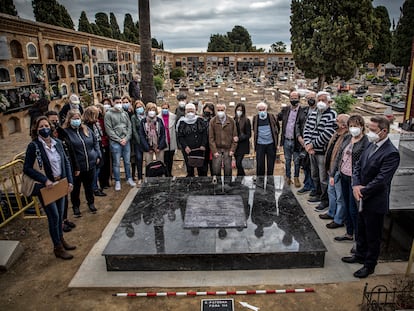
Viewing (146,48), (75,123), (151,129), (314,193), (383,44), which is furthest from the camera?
(383,44)

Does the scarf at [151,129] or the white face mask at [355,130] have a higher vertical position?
the white face mask at [355,130]

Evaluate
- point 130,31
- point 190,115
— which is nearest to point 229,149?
point 190,115

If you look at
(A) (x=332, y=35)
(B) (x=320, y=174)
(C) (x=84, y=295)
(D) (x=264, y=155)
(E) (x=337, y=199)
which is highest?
(A) (x=332, y=35)

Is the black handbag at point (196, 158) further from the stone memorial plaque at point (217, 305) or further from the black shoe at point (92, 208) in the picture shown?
the stone memorial plaque at point (217, 305)

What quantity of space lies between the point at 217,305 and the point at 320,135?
3.61 meters

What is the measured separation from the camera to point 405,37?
31.9 metres

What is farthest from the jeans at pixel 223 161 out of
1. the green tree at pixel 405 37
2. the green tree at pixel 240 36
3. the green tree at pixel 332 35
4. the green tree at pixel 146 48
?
the green tree at pixel 240 36

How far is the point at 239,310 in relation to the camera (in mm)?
3584

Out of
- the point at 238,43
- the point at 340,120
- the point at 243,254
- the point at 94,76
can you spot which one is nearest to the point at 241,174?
the point at 340,120

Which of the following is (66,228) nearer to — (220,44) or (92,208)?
(92,208)

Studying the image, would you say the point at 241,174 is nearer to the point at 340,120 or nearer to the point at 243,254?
the point at 340,120

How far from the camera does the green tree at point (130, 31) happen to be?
37.8 meters

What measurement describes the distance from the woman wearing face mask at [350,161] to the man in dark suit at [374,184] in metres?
0.38

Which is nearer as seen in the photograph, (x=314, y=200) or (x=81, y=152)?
(x=81, y=152)
